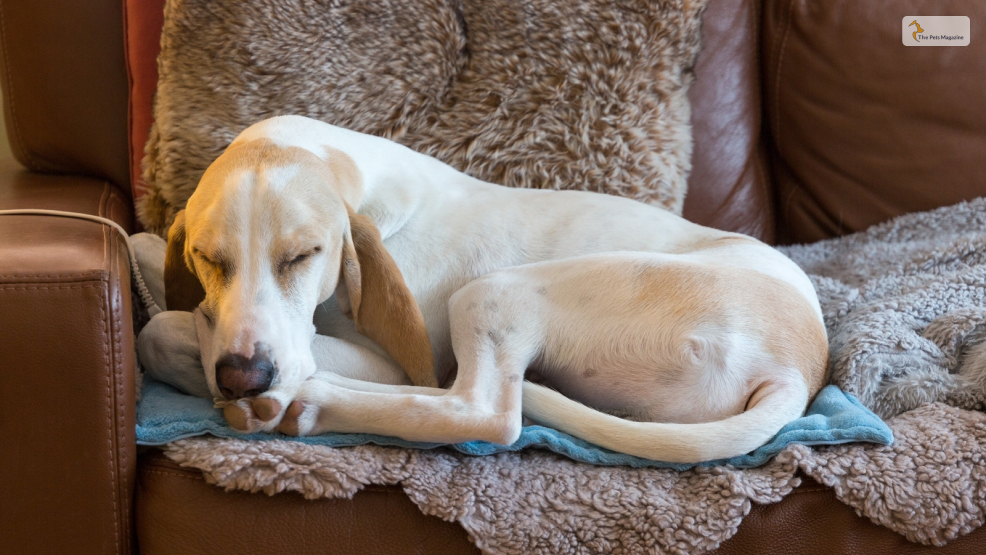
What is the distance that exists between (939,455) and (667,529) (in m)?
0.50

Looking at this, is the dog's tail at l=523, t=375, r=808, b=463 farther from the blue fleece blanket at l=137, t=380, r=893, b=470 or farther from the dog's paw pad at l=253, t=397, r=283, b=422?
the dog's paw pad at l=253, t=397, r=283, b=422

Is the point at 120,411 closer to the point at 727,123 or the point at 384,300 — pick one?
the point at 384,300

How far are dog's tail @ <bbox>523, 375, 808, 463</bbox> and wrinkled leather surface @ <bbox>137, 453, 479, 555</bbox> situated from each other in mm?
284

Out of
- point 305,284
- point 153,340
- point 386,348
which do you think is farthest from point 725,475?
point 153,340

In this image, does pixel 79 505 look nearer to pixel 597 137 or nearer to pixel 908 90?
pixel 597 137

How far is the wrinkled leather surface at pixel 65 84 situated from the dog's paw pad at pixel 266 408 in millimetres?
1186

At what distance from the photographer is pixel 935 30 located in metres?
2.23

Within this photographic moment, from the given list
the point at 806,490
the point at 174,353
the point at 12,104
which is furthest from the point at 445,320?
the point at 12,104

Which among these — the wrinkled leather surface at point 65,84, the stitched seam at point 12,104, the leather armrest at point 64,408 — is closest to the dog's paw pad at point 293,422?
the leather armrest at point 64,408

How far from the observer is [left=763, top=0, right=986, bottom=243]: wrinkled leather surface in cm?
223

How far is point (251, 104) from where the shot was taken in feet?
6.45

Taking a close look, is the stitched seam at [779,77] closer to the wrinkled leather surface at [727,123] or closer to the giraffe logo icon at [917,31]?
the wrinkled leather surface at [727,123]

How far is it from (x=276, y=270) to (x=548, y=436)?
1.87 ft

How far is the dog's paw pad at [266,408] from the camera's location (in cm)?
129
